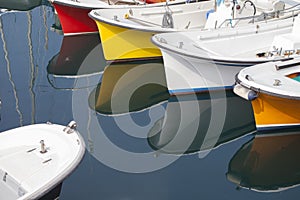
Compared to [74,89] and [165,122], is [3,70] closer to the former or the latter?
[74,89]

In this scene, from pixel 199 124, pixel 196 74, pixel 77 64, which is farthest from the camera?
pixel 77 64

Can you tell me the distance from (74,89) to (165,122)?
223 cm

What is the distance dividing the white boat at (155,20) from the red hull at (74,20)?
5.26 feet

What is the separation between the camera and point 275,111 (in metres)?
6.45

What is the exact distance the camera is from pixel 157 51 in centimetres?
954

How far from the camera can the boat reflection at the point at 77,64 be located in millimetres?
9070

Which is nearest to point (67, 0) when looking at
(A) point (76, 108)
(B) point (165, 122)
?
(A) point (76, 108)

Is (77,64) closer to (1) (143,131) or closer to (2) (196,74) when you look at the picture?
(2) (196,74)

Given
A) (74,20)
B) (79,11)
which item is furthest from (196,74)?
(74,20)

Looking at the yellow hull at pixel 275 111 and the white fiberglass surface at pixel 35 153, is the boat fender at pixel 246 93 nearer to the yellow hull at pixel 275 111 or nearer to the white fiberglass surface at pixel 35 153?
the yellow hull at pixel 275 111

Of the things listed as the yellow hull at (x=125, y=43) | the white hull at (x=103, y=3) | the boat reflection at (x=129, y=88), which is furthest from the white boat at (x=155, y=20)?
the white hull at (x=103, y=3)

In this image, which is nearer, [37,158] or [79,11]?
[37,158]

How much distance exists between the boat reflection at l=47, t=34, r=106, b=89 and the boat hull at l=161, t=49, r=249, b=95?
6.05 feet

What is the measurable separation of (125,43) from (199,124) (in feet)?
9.99
